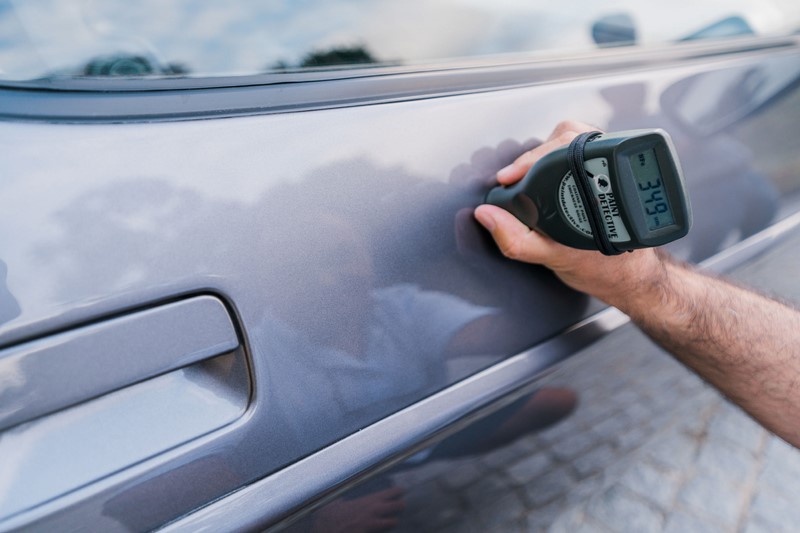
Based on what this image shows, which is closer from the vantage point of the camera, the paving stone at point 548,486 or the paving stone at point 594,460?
the paving stone at point 548,486

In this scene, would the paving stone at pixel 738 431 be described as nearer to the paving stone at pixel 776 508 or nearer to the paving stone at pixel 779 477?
the paving stone at pixel 779 477

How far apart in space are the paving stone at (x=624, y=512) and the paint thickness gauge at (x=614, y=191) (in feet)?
4.42

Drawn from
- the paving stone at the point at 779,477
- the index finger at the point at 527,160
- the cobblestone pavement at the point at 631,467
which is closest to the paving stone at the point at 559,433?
the cobblestone pavement at the point at 631,467

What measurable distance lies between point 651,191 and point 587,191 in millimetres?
86

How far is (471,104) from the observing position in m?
0.98

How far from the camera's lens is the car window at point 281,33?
0.77 metres

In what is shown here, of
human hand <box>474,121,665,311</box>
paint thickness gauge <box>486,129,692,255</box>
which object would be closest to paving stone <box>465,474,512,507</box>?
human hand <box>474,121,665,311</box>

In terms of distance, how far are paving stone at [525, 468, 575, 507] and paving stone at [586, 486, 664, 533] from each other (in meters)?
0.47

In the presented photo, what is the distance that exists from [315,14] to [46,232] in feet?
2.15

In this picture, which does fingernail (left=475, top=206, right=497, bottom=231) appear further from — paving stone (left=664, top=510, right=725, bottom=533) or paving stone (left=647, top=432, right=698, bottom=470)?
paving stone (left=647, top=432, right=698, bottom=470)

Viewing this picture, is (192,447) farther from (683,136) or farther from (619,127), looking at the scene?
(683,136)

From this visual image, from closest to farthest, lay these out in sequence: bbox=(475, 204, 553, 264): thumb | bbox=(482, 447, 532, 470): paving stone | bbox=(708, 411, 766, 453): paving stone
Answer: bbox=(475, 204, 553, 264): thumb, bbox=(482, 447, 532, 470): paving stone, bbox=(708, 411, 766, 453): paving stone

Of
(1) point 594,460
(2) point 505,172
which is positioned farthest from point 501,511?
(2) point 505,172

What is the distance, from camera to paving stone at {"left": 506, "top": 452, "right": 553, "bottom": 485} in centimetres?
119
